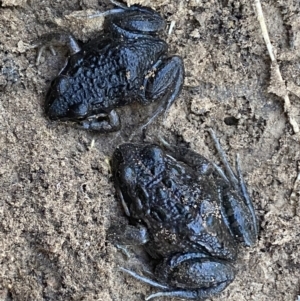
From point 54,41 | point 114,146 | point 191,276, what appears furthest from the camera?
point 114,146

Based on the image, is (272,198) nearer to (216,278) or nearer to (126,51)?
(216,278)

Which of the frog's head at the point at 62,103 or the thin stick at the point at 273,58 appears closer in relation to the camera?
the frog's head at the point at 62,103

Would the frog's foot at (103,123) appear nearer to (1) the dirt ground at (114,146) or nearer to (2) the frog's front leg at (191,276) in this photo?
(1) the dirt ground at (114,146)

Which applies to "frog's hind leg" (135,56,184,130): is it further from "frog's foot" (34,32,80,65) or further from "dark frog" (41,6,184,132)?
"frog's foot" (34,32,80,65)

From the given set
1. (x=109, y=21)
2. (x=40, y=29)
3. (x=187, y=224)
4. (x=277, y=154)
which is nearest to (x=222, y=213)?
(x=187, y=224)

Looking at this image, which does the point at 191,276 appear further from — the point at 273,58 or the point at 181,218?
the point at 273,58

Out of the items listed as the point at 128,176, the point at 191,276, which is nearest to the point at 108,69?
the point at 128,176

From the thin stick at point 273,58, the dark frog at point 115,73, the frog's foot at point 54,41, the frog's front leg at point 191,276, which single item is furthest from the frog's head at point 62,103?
the thin stick at point 273,58
